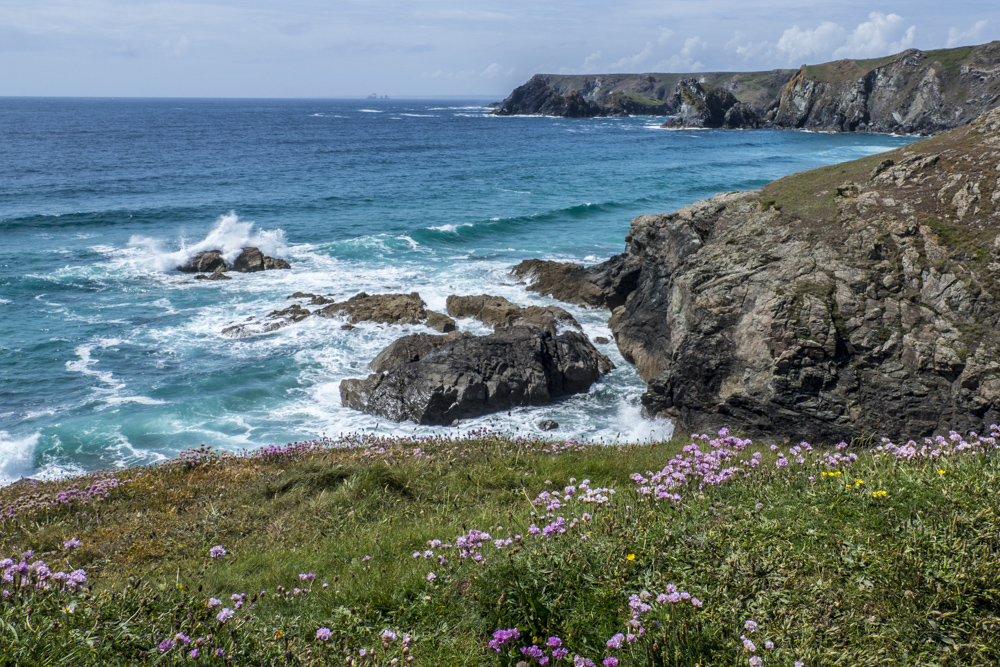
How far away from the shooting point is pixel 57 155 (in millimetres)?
71000

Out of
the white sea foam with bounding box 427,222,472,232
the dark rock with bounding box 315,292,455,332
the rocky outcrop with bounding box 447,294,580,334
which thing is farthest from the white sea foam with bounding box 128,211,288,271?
the rocky outcrop with bounding box 447,294,580,334

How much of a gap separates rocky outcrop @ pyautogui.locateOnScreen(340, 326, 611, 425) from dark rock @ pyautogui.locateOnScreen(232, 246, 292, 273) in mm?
15235

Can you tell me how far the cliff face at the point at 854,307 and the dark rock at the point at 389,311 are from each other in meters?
9.31

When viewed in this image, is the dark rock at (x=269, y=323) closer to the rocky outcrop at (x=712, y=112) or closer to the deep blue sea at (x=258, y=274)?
the deep blue sea at (x=258, y=274)

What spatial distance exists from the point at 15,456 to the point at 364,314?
450 inches

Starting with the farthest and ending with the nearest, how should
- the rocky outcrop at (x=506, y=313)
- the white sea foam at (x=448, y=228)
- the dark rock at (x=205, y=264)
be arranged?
1. the white sea foam at (x=448, y=228)
2. the dark rock at (x=205, y=264)
3. the rocky outcrop at (x=506, y=313)

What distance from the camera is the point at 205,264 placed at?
30.5 m

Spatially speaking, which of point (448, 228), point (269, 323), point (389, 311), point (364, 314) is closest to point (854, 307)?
point (389, 311)

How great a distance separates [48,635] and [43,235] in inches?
1669

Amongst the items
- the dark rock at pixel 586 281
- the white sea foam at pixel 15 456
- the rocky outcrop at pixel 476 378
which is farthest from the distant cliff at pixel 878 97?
the white sea foam at pixel 15 456

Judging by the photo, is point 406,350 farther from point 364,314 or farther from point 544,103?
point 544,103

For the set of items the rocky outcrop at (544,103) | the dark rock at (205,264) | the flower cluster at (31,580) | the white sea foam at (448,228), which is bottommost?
the dark rock at (205,264)

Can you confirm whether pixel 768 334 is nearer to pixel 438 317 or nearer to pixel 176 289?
pixel 438 317

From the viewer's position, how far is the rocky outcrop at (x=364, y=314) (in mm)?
22359
